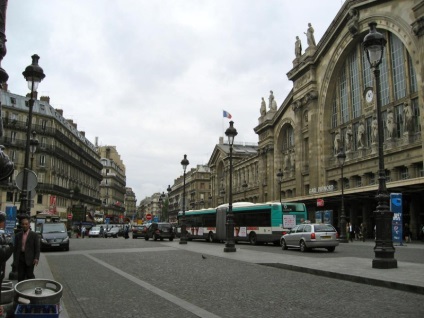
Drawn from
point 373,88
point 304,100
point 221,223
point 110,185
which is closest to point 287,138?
point 304,100

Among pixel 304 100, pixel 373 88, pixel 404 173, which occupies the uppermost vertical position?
pixel 304 100

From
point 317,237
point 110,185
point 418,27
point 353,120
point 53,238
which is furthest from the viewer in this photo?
point 110,185

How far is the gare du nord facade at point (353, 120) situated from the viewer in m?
36.1

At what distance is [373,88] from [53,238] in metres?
31.2

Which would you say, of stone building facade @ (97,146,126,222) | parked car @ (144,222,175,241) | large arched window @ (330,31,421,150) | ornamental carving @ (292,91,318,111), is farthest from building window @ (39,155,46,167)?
stone building facade @ (97,146,126,222)

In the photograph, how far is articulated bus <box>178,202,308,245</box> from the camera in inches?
1219

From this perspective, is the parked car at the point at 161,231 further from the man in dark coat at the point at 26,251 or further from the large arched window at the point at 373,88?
the man in dark coat at the point at 26,251

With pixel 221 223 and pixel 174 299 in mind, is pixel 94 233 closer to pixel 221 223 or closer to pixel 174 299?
pixel 221 223

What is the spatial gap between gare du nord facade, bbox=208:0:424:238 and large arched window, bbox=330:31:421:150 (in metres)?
0.09

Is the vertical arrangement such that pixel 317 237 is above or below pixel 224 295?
above

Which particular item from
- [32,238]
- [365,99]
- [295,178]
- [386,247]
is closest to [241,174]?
[295,178]

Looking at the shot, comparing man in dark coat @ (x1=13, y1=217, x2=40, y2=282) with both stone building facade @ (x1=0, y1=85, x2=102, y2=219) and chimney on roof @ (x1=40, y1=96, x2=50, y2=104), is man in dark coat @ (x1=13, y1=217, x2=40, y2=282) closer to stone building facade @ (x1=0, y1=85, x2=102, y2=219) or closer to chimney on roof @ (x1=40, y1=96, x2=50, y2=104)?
stone building facade @ (x1=0, y1=85, x2=102, y2=219)

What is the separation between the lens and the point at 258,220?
32.6m

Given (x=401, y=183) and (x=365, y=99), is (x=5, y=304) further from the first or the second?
(x=365, y=99)
